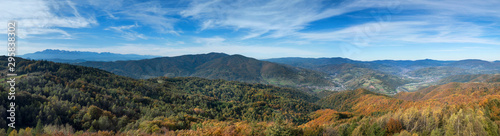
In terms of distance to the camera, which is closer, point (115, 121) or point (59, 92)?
point (115, 121)

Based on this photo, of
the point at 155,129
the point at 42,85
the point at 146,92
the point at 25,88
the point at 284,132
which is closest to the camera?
the point at 284,132

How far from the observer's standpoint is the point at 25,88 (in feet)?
225

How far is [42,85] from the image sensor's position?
75938 mm

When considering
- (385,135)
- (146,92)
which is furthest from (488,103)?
(146,92)

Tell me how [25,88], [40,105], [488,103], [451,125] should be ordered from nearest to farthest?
1. [451,125]
2. [40,105]
3. [488,103]
4. [25,88]

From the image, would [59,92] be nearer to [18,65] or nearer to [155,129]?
[155,129]

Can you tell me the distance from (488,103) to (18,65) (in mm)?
230013

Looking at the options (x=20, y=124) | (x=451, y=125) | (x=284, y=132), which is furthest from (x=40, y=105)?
(x=451, y=125)

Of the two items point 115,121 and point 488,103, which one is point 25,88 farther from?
point 488,103

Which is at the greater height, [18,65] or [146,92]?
[18,65]

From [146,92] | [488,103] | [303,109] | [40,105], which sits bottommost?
[303,109]

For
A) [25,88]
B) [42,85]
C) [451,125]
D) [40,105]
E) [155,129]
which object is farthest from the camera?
[42,85]

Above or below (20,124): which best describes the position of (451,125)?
above

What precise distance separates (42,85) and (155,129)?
73981mm
